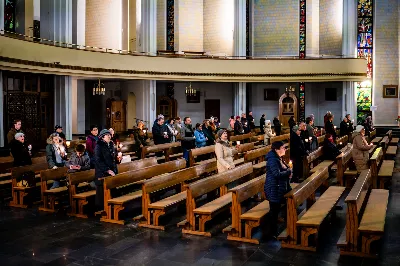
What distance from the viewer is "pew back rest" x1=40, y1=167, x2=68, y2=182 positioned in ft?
30.4

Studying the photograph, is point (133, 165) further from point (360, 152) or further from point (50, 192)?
point (360, 152)

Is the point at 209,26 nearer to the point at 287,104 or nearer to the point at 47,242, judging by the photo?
the point at 287,104

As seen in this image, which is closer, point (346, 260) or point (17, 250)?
point (346, 260)

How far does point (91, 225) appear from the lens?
26.6 ft

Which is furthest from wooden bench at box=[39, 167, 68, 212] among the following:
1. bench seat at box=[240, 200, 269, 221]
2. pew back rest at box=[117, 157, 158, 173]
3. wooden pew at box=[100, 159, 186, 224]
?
bench seat at box=[240, 200, 269, 221]

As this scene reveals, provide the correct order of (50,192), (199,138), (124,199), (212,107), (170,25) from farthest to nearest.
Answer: (212,107), (170,25), (199,138), (50,192), (124,199)

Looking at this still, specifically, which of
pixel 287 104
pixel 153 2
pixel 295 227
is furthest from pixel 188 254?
pixel 287 104

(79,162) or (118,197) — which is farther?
(79,162)

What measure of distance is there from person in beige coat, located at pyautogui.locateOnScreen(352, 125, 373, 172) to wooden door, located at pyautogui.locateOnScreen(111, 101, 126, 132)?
1696 centimetres

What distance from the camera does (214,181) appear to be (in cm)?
852

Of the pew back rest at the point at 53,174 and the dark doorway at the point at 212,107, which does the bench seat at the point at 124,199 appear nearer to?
the pew back rest at the point at 53,174

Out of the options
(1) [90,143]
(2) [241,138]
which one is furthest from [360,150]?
(2) [241,138]

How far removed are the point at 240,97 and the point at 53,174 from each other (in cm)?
1807

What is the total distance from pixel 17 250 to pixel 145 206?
2.19 m
